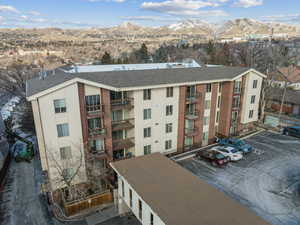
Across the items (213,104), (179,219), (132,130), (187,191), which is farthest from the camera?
(213,104)

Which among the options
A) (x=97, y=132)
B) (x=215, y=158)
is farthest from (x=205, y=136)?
(x=97, y=132)

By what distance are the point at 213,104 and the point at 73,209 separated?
21390mm

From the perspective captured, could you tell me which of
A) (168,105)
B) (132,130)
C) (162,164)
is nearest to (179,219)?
(162,164)

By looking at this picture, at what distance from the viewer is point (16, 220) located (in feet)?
58.9

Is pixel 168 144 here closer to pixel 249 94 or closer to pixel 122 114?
pixel 122 114

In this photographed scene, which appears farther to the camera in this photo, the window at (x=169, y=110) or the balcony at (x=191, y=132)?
the balcony at (x=191, y=132)

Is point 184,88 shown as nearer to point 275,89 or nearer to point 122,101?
point 122,101

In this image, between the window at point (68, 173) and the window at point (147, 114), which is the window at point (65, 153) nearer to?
the window at point (68, 173)

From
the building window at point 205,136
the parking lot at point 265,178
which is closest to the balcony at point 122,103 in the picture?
the parking lot at point 265,178

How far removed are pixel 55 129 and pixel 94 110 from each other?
3.99 m

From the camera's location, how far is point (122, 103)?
21.7m

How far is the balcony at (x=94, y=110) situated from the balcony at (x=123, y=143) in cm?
427

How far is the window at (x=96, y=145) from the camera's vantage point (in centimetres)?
2077

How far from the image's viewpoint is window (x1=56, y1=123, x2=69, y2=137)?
18475 millimetres
